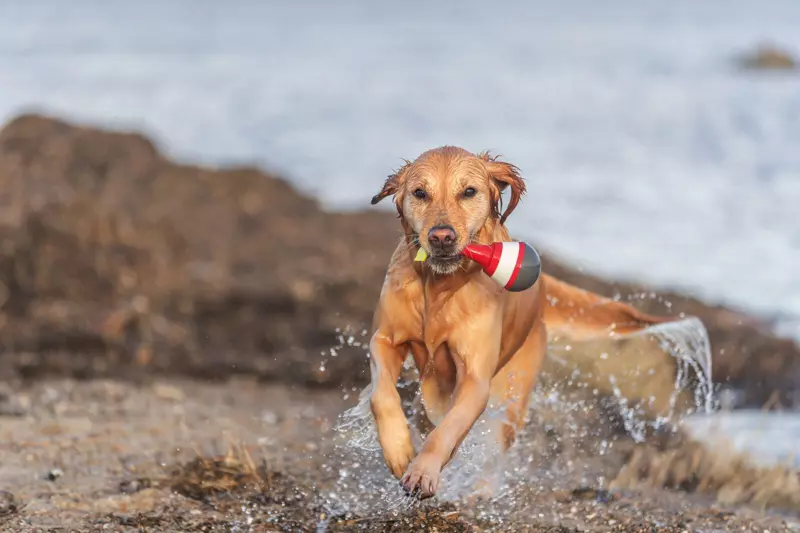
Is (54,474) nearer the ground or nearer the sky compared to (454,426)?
nearer the ground

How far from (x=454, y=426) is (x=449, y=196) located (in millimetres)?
994

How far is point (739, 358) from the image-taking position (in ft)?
36.0

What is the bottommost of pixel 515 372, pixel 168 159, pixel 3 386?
pixel 3 386

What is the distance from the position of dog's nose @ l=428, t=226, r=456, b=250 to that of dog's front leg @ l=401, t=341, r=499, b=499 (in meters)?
0.59

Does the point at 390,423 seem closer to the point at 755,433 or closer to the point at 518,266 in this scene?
the point at 518,266

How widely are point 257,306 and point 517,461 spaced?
5873 millimetres

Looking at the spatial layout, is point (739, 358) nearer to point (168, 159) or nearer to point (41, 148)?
point (168, 159)

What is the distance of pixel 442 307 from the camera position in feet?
17.2

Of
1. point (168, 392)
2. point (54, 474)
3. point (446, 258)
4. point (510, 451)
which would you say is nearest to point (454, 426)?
point (446, 258)

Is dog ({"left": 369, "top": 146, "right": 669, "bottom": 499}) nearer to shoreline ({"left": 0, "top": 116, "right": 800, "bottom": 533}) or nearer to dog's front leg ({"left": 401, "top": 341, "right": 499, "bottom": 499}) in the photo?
dog's front leg ({"left": 401, "top": 341, "right": 499, "bottom": 499})

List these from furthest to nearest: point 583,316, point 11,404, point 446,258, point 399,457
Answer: point 11,404 → point 583,316 → point 446,258 → point 399,457

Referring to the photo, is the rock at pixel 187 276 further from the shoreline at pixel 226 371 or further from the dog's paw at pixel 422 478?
the dog's paw at pixel 422 478

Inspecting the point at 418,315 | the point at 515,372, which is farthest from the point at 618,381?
the point at 418,315

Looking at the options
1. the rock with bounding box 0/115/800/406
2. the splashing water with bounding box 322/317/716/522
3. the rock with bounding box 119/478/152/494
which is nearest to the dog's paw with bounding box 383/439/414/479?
the splashing water with bounding box 322/317/716/522
